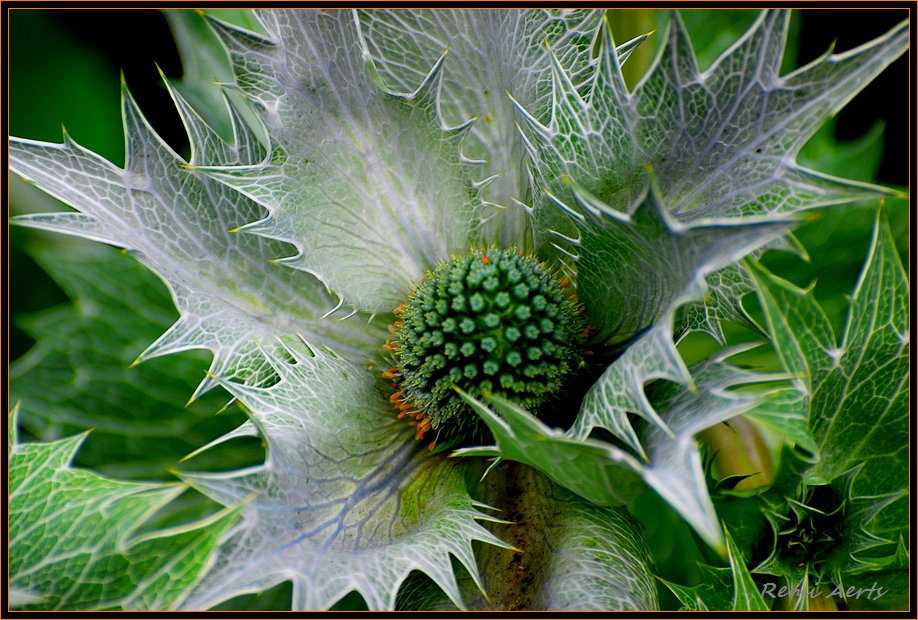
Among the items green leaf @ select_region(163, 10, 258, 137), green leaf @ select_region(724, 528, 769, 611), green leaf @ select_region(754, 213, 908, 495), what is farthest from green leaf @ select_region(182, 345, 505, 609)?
green leaf @ select_region(163, 10, 258, 137)

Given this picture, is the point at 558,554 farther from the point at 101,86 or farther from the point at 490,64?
the point at 101,86

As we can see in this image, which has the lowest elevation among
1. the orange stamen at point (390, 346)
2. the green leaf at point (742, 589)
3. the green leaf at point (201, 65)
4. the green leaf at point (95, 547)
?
the green leaf at point (742, 589)

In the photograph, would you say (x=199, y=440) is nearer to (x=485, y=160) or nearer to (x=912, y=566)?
(x=485, y=160)

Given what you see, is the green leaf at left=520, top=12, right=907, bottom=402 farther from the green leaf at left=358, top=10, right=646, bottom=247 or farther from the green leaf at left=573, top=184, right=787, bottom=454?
the green leaf at left=358, top=10, right=646, bottom=247

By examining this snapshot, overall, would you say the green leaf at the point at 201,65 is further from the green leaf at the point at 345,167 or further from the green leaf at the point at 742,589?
the green leaf at the point at 742,589

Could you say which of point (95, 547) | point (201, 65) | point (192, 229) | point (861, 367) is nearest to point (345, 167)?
point (192, 229)

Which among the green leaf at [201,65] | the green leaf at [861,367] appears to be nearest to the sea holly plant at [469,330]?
the green leaf at [861,367]
